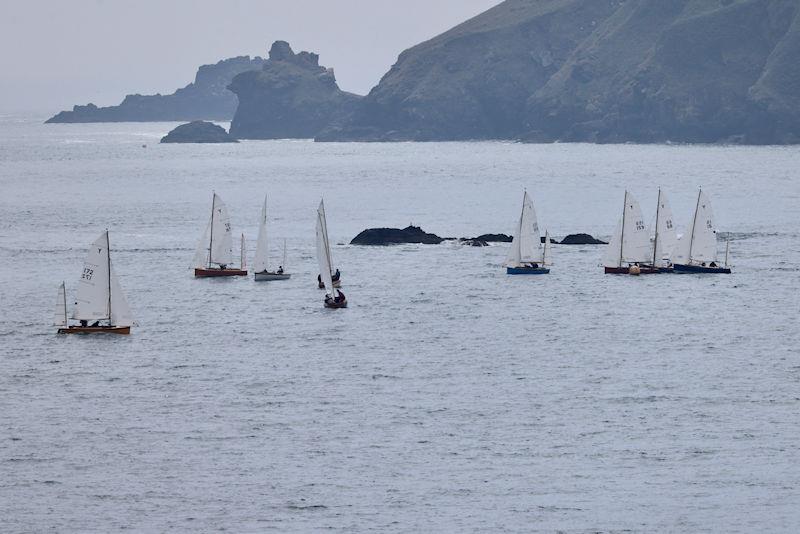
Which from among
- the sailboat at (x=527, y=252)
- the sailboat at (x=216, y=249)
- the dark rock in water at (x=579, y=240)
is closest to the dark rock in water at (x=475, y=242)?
the dark rock in water at (x=579, y=240)

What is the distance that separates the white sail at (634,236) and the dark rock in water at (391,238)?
27.1m

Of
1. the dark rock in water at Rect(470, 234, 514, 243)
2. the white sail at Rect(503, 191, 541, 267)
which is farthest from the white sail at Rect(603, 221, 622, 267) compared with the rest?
the dark rock in water at Rect(470, 234, 514, 243)

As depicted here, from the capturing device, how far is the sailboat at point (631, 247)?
332ft

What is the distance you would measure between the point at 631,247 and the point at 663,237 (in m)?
3.51

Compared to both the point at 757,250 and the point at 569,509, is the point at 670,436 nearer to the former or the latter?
the point at 569,509

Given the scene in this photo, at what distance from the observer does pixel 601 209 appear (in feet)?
566

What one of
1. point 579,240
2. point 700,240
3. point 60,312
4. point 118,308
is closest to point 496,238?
point 579,240

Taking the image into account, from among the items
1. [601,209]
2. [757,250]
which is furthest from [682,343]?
[601,209]

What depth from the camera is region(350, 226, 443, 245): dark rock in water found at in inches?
4968

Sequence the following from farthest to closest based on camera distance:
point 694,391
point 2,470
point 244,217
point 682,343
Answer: point 244,217 → point 682,343 → point 694,391 → point 2,470

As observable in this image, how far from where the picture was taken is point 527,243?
338ft

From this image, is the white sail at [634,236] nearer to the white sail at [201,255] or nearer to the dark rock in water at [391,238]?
the dark rock in water at [391,238]

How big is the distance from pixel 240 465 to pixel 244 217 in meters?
121

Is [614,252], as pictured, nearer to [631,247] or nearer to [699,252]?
[631,247]
